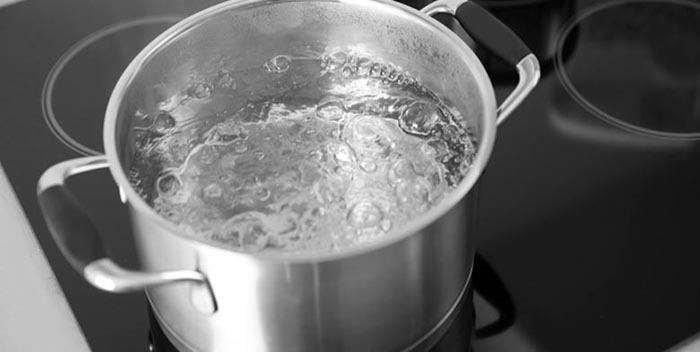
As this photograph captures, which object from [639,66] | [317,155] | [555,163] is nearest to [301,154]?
[317,155]

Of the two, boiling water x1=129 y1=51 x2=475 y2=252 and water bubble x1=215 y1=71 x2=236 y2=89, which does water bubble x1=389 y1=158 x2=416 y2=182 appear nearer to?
boiling water x1=129 y1=51 x2=475 y2=252

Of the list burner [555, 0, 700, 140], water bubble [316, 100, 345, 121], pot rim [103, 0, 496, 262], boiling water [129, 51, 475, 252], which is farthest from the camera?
burner [555, 0, 700, 140]

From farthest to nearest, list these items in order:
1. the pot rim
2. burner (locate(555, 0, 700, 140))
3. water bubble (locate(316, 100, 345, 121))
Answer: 1. burner (locate(555, 0, 700, 140))
2. water bubble (locate(316, 100, 345, 121))
3. the pot rim

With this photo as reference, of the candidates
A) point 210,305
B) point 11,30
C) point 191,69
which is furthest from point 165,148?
point 11,30

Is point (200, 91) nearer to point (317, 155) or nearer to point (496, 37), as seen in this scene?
point (317, 155)

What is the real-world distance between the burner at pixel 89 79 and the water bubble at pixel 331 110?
0.20 meters

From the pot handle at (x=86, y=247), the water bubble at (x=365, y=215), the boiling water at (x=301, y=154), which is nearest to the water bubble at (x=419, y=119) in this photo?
the boiling water at (x=301, y=154)

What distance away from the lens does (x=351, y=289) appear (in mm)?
582

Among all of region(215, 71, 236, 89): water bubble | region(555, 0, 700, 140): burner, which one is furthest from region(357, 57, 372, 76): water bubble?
region(555, 0, 700, 140): burner

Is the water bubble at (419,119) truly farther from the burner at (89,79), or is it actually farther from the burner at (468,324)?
the burner at (89,79)

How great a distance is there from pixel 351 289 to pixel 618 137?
1.20 feet

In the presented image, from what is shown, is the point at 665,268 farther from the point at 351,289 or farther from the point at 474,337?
the point at 351,289

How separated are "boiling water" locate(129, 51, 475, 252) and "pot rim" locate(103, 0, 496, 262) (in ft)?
0.19

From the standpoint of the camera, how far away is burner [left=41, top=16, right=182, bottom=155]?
85 centimetres
